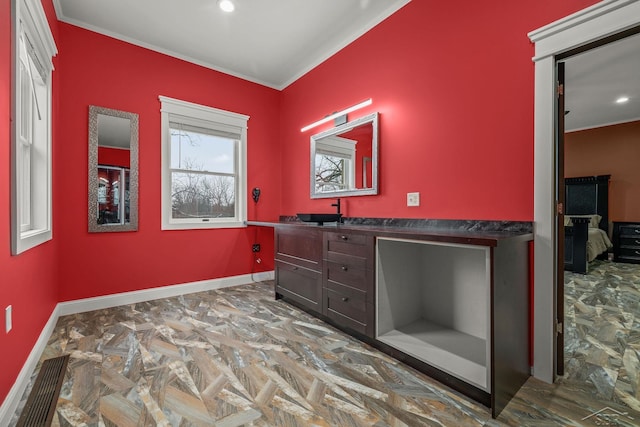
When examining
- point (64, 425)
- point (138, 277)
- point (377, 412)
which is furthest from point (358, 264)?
point (138, 277)

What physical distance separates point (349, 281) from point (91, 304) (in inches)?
105

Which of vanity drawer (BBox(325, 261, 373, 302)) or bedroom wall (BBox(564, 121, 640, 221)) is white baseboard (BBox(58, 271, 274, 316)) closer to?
vanity drawer (BBox(325, 261, 373, 302))

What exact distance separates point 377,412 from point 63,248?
3.20 m

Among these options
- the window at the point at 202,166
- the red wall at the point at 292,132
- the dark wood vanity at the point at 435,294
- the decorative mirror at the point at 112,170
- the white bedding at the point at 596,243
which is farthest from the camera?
the white bedding at the point at 596,243

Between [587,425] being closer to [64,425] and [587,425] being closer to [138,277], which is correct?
[64,425]

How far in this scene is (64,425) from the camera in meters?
1.38

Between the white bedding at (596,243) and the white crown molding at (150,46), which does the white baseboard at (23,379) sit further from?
the white bedding at (596,243)

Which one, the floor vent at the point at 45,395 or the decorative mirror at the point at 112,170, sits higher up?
the decorative mirror at the point at 112,170

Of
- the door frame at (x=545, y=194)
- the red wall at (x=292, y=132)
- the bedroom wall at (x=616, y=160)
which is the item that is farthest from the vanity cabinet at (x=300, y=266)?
the bedroom wall at (x=616, y=160)

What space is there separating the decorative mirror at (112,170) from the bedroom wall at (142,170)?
69mm

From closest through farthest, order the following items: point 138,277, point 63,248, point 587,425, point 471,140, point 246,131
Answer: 1. point 587,425
2. point 471,140
3. point 63,248
4. point 138,277
5. point 246,131

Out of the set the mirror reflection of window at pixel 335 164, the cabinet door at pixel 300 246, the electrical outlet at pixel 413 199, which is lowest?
the cabinet door at pixel 300 246

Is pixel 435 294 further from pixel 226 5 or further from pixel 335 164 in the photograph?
pixel 226 5

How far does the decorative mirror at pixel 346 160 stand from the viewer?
291cm
